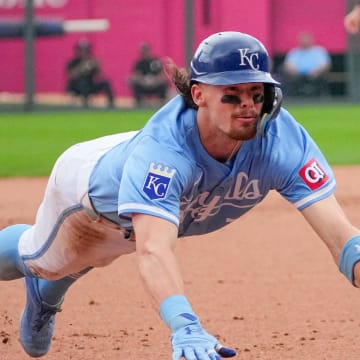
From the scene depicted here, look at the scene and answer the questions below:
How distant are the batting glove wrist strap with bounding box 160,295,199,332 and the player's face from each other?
67 centimetres

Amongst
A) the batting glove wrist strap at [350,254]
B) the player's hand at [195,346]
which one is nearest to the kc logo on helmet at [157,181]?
the player's hand at [195,346]

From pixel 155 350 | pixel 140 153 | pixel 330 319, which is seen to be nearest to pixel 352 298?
pixel 330 319

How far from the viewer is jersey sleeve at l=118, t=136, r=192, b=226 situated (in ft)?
12.5

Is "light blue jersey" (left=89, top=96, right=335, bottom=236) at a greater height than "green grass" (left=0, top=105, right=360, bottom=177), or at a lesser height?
greater

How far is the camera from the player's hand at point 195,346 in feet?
10.9

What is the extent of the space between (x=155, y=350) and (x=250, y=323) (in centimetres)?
72

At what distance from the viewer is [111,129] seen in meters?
15.8

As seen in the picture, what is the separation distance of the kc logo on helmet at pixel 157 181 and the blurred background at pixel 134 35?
14887mm

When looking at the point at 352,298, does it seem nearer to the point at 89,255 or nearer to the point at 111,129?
the point at 89,255

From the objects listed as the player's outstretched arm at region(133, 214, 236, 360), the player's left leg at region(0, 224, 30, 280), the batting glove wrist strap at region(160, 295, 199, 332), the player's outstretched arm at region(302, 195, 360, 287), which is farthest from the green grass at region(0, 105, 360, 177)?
the batting glove wrist strap at region(160, 295, 199, 332)

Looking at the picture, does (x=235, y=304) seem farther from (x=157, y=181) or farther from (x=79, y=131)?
(x=79, y=131)

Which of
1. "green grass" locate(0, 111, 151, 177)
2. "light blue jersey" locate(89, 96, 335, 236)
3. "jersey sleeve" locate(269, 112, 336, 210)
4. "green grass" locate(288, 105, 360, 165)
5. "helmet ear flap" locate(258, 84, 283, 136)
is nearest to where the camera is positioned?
"light blue jersey" locate(89, 96, 335, 236)

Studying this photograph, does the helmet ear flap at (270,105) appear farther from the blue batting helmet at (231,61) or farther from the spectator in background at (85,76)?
the spectator in background at (85,76)

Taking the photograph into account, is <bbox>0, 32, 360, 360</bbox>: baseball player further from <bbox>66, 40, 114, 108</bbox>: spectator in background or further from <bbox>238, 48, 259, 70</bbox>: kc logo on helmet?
<bbox>66, 40, 114, 108</bbox>: spectator in background
